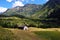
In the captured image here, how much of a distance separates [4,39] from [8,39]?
63cm

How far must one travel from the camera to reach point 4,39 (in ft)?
73.2

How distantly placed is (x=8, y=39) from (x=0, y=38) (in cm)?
97

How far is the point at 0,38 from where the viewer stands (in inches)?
890

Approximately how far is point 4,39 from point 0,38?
0.61 metres

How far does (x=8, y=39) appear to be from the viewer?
2278 cm
